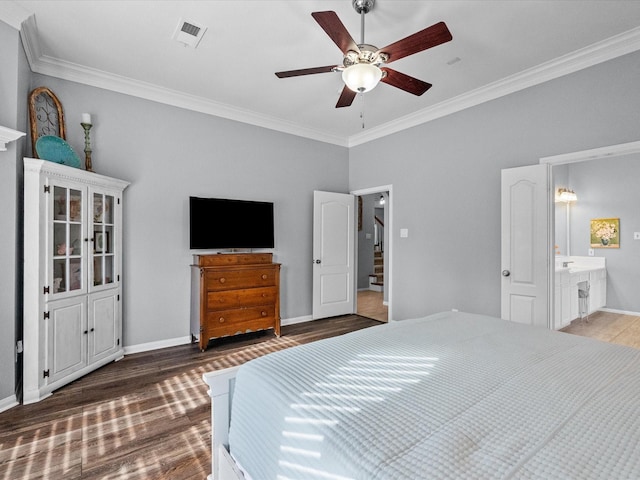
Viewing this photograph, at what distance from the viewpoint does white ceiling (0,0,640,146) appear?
2256 millimetres

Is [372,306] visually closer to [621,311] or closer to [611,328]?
[611,328]

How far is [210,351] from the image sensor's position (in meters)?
3.42

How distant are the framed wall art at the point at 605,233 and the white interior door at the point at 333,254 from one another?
164 inches

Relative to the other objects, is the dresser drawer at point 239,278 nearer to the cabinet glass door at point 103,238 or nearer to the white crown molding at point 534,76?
the cabinet glass door at point 103,238

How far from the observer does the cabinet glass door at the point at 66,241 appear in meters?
2.53

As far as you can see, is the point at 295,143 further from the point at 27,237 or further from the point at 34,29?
the point at 27,237

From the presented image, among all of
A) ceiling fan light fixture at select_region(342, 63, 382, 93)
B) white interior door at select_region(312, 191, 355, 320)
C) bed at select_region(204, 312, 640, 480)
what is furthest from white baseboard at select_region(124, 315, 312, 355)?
ceiling fan light fixture at select_region(342, 63, 382, 93)

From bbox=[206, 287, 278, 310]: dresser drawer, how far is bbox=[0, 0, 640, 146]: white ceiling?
222cm

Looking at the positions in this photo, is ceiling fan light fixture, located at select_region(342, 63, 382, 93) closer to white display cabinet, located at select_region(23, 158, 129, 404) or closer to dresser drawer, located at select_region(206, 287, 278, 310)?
white display cabinet, located at select_region(23, 158, 129, 404)

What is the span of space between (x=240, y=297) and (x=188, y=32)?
8.50 feet

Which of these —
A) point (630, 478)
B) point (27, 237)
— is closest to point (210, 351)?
point (27, 237)

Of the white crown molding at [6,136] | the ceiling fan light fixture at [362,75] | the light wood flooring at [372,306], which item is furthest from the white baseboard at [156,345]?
the ceiling fan light fixture at [362,75]

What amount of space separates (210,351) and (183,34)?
3008mm

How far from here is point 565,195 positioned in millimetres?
5367
